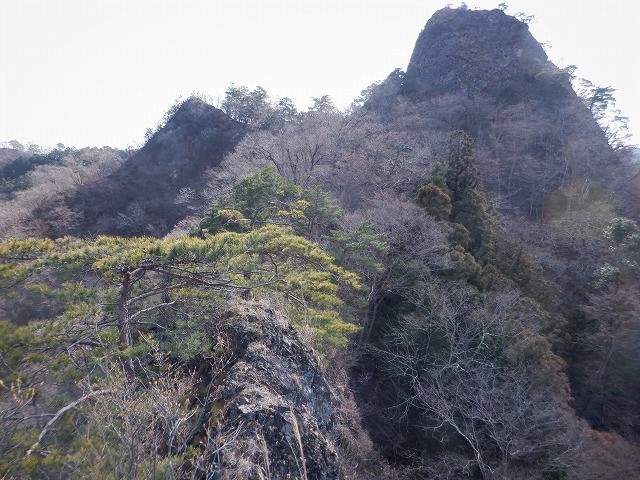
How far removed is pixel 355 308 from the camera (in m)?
9.84

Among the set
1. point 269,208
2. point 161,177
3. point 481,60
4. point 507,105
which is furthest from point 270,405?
point 481,60

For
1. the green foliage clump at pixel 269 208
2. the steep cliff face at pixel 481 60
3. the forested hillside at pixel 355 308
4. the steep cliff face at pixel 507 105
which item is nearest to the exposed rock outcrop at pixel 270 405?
the forested hillside at pixel 355 308

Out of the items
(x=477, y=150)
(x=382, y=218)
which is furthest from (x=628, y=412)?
(x=477, y=150)

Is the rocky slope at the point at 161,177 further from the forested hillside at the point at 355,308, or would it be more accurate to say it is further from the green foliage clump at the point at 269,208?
the green foliage clump at the point at 269,208

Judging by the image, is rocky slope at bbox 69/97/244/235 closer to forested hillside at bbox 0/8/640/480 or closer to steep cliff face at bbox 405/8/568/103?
forested hillside at bbox 0/8/640/480

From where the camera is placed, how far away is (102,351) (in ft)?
12.6

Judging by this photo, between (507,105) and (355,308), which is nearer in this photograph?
(355,308)

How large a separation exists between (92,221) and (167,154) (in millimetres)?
9281

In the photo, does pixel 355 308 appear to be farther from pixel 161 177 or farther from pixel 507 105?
pixel 161 177

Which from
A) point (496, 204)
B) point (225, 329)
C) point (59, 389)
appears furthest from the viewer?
point (496, 204)

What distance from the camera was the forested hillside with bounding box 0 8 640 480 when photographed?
346cm

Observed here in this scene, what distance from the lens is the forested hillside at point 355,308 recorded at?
3465 mm

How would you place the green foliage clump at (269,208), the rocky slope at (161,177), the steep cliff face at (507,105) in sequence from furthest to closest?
the rocky slope at (161,177)
the steep cliff face at (507,105)
the green foliage clump at (269,208)

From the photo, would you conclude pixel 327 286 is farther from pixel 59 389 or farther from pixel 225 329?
pixel 59 389
